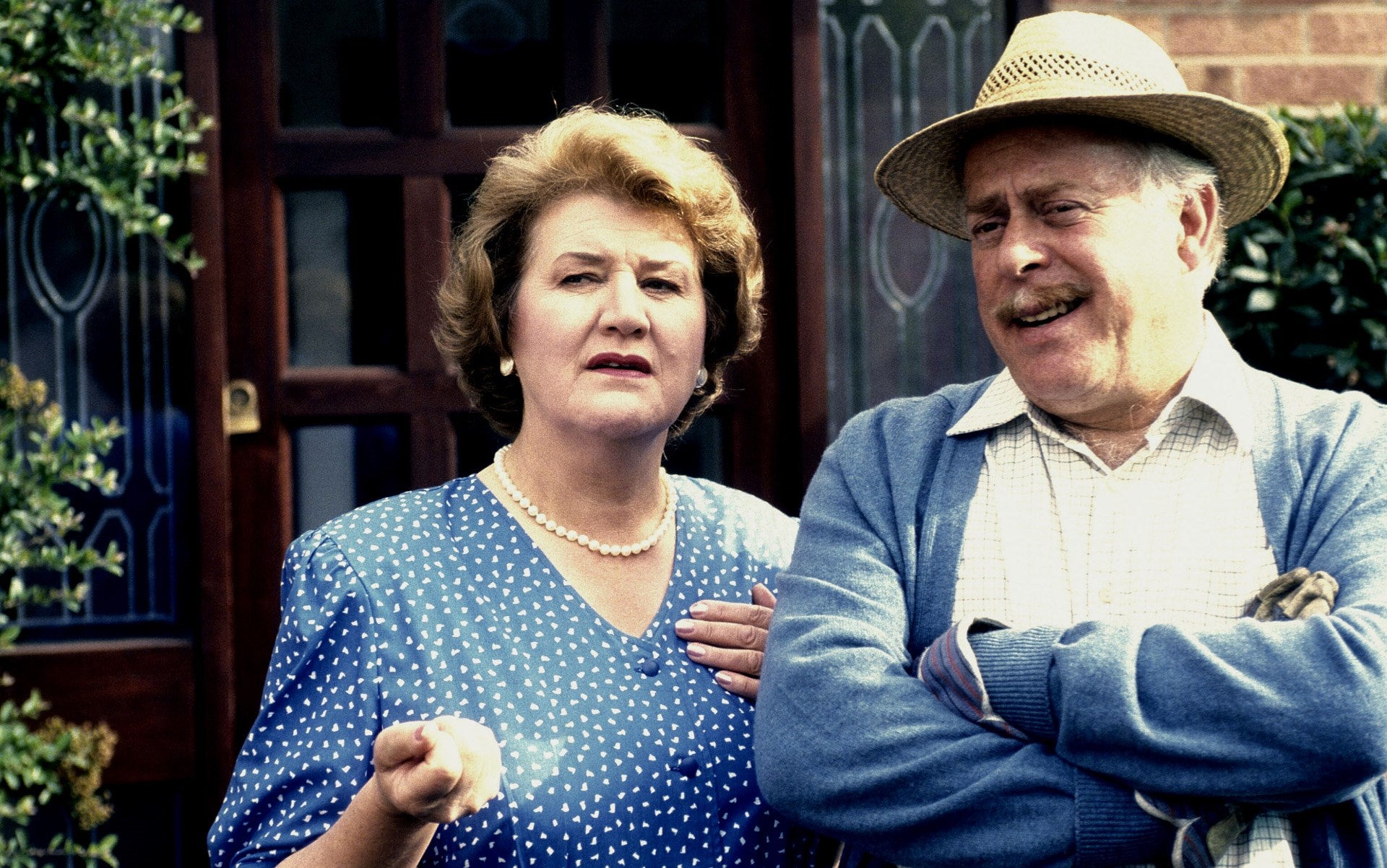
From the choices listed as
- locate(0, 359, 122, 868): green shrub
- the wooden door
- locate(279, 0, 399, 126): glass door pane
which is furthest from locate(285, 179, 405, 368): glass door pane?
locate(0, 359, 122, 868): green shrub

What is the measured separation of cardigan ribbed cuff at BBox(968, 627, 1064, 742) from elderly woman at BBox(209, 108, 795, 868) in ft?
1.71

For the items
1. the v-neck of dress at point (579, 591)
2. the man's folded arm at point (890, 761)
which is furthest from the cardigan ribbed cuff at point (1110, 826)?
the v-neck of dress at point (579, 591)

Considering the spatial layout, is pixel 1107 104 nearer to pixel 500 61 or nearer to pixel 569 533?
pixel 569 533

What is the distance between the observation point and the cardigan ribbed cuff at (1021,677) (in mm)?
1689

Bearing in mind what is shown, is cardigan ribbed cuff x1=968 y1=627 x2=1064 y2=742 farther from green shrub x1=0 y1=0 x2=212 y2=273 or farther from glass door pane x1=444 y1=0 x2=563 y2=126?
glass door pane x1=444 y1=0 x2=563 y2=126

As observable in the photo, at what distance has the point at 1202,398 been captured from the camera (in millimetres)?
1906

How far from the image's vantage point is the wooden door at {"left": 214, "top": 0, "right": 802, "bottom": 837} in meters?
3.50

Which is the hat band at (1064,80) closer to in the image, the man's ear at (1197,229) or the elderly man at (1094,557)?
the elderly man at (1094,557)

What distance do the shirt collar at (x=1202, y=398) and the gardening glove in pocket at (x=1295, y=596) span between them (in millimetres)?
221

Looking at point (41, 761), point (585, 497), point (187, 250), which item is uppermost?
point (187, 250)

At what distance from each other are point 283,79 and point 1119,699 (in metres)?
2.69

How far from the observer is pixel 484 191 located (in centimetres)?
239

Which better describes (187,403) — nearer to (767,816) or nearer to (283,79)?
(283,79)

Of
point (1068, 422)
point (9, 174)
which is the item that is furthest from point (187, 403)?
point (1068, 422)
